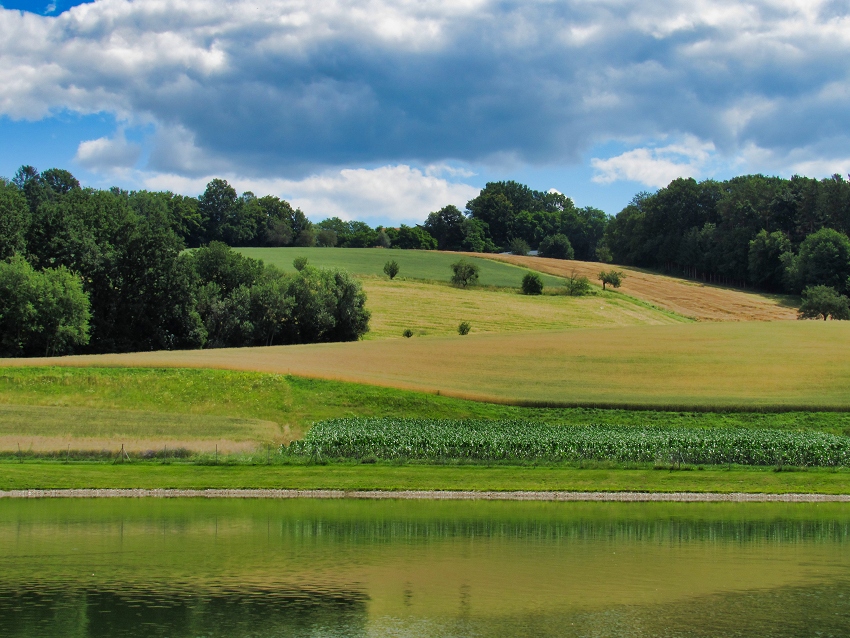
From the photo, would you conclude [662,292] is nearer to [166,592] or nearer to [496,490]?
→ [496,490]

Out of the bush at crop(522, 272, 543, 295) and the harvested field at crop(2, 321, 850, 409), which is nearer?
the harvested field at crop(2, 321, 850, 409)

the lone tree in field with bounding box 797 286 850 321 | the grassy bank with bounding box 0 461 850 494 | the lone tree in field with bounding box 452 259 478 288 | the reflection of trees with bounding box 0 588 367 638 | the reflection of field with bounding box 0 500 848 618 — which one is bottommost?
the grassy bank with bounding box 0 461 850 494

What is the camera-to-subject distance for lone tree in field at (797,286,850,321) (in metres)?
115

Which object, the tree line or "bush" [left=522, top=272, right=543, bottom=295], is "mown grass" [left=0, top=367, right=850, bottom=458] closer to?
the tree line

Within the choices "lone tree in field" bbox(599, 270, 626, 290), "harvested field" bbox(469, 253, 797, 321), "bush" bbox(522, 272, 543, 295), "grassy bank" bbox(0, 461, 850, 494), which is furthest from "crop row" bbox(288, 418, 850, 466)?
"lone tree in field" bbox(599, 270, 626, 290)

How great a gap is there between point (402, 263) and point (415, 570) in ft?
433

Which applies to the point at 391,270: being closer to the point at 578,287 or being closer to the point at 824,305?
the point at 578,287

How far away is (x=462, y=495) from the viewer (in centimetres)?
3438

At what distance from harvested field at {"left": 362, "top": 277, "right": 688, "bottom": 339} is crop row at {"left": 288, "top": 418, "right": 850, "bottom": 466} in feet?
159

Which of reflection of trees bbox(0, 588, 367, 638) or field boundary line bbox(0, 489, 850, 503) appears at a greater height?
reflection of trees bbox(0, 588, 367, 638)

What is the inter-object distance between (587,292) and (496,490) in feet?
296

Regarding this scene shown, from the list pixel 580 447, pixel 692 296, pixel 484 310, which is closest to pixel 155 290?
pixel 484 310

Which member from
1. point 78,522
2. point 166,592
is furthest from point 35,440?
point 166,592

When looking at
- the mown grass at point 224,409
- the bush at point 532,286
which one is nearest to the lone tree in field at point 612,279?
the bush at point 532,286
